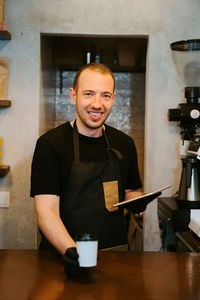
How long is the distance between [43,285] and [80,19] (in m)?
2.22

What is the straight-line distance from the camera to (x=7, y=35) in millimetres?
2807

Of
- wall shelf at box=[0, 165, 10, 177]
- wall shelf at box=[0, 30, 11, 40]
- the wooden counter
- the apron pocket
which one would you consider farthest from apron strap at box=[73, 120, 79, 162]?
wall shelf at box=[0, 30, 11, 40]

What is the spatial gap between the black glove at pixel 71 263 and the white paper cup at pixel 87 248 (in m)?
0.02

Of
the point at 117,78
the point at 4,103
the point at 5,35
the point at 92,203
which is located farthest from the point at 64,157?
the point at 117,78

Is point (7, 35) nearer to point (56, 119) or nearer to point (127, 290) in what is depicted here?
point (56, 119)

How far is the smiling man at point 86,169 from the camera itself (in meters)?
1.96

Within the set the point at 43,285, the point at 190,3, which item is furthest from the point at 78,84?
the point at 190,3

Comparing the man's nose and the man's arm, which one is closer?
the man's arm

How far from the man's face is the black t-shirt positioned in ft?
0.46

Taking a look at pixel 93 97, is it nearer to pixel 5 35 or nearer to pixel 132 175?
pixel 132 175

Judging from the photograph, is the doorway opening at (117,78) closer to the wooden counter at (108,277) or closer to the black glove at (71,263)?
the wooden counter at (108,277)

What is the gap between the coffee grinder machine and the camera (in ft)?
8.46

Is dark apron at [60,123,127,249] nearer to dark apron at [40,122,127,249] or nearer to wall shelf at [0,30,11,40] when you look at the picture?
dark apron at [40,122,127,249]

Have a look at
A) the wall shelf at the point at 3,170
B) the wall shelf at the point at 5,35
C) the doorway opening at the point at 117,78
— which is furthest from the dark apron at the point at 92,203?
the doorway opening at the point at 117,78
